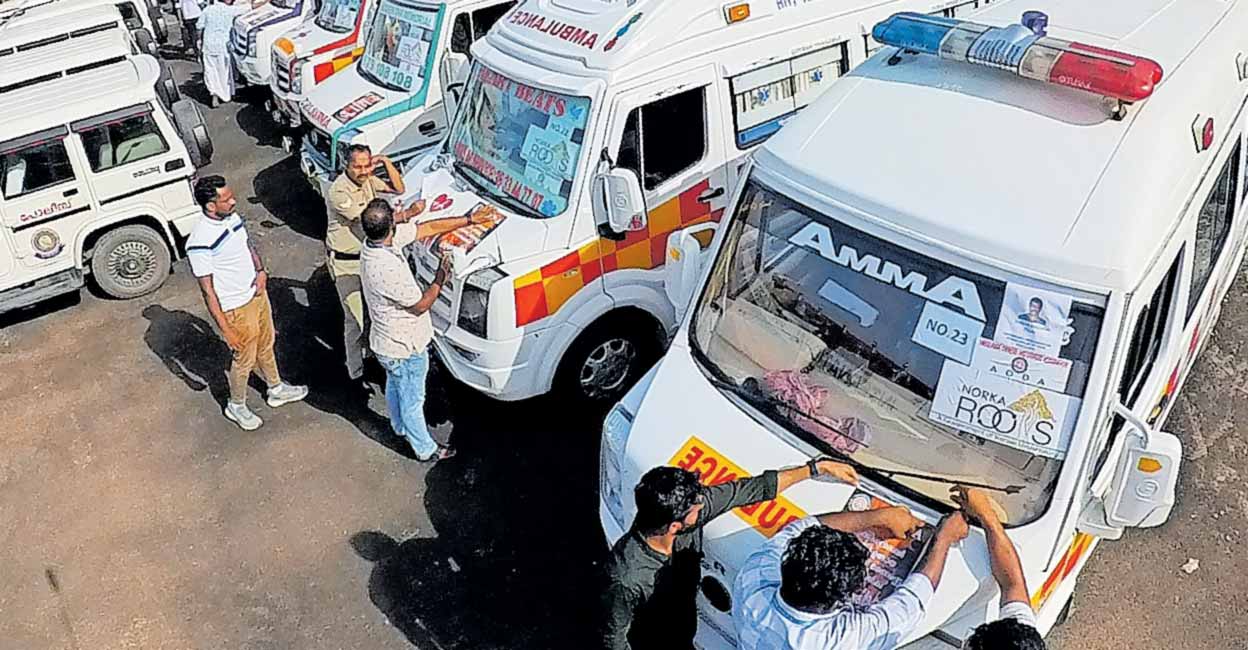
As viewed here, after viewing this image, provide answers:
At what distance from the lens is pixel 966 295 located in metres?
3.88

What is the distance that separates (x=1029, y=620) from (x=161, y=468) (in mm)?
5140

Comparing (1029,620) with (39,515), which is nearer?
(1029,620)

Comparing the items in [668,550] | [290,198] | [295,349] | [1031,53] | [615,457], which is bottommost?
[290,198]

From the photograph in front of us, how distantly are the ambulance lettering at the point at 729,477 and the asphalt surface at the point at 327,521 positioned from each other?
1.43 m

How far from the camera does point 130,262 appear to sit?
841cm

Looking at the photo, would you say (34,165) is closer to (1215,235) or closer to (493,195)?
(493,195)

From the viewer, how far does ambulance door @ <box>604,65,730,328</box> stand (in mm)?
5953

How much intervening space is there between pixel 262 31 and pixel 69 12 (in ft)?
6.47

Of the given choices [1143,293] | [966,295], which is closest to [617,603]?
[966,295]

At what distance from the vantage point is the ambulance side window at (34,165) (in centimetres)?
769

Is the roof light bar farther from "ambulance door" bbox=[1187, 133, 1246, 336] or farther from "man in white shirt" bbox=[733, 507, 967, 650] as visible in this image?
"man in white shirt" bbox=[733, 507, 967, 650]

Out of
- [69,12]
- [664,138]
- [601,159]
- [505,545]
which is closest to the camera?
[505,545]

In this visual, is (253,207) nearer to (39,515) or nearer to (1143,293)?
(39,515)

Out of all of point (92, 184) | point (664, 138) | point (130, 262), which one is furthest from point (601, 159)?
point (130, 262)
